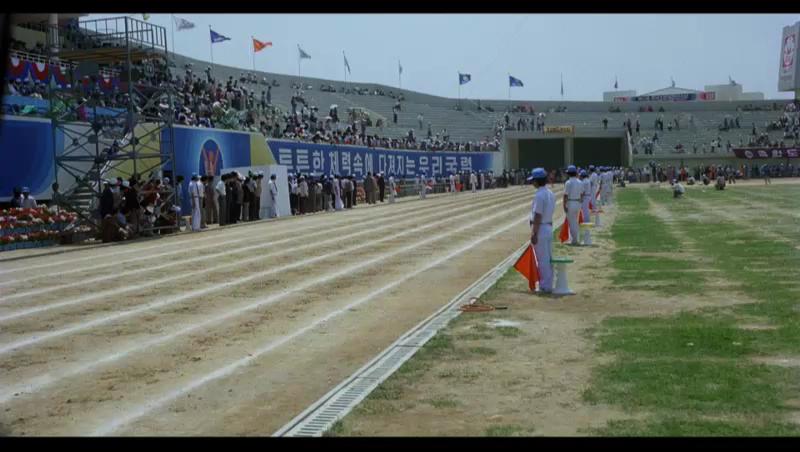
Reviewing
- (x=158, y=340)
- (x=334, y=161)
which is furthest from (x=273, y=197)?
(x=158, y=340)

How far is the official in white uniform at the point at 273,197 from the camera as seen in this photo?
32812 millimetres

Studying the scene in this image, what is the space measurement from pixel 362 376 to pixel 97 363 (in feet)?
8.72

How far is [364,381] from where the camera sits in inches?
271

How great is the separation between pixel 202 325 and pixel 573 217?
1096 cm

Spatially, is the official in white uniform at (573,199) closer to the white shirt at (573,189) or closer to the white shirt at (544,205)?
the white shirt at (573,189)

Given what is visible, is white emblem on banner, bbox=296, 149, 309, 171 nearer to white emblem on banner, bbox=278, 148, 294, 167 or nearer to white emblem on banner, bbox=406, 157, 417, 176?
white emblem on banner, bbox=278, 148, 294, 167

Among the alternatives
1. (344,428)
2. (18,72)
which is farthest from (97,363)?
(18,72)

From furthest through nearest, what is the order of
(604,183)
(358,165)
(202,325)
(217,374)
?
(358,165) < (604,183) < (202,325) < (217,374)

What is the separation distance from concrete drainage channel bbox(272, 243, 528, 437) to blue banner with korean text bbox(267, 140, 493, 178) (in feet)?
93.4

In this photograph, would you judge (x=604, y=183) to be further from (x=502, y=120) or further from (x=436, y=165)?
(x=502, y=120)

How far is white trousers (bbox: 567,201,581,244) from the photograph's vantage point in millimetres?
18516

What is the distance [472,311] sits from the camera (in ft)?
33.9

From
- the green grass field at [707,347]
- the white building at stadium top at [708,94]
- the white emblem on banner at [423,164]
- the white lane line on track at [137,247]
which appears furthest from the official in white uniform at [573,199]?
the white building at stadium top at [708,94]

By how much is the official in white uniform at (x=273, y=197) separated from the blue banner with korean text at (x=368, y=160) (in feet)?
14.0
